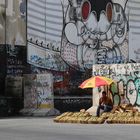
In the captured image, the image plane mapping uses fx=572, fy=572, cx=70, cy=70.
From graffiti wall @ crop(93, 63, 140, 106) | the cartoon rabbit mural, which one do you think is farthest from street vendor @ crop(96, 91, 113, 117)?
the cartoon rabbit mural

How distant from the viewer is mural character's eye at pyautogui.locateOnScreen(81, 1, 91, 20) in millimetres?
39281

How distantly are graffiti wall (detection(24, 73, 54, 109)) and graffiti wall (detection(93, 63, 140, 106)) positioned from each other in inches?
126

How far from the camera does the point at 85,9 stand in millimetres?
39438

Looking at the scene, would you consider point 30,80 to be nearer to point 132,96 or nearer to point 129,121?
point 132,96

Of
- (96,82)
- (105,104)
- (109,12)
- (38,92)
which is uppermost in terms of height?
(109,12)

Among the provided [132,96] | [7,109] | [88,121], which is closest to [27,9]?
[7,109]

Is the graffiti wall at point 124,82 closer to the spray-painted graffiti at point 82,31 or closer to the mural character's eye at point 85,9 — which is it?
the spray-painted graffiti at point 82,31

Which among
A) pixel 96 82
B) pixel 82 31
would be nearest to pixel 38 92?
pixel 96 82

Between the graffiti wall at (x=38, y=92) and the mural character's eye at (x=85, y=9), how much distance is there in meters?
8.51

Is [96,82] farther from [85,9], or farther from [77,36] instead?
[85,9]

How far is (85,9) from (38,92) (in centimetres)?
981

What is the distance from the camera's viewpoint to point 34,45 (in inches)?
1403

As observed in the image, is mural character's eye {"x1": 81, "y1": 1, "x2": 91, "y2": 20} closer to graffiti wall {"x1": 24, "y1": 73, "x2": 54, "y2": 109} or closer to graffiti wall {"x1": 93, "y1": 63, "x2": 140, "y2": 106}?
→ graffiti wall {"x1": 24, "y1": 73, "x2": 54, "y2": 109}

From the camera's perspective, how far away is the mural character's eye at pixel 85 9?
129ft
